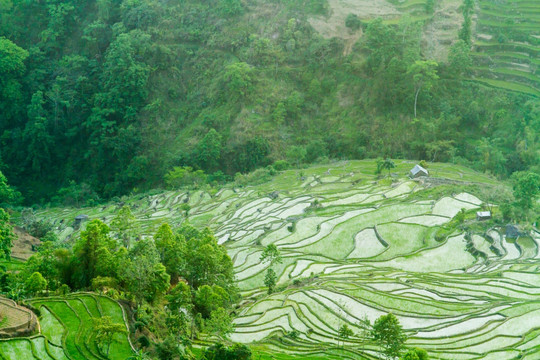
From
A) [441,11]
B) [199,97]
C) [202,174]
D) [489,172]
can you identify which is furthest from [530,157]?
[199,97]

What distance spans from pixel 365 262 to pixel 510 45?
99.8 ft

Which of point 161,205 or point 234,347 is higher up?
point 234,347

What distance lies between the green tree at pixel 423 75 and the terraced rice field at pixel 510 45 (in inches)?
168

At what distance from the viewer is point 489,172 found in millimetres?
42906

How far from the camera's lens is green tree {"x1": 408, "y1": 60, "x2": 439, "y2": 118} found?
46.6 meters

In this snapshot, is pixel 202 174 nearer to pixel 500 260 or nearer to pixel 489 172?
pixel 489 172

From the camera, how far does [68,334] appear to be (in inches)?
688

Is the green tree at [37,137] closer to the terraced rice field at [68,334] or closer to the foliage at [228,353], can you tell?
the terraced rice field at [68,334]

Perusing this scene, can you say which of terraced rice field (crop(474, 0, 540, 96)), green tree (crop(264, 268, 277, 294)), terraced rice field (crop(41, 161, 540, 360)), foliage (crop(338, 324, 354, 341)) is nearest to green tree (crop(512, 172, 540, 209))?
terraced rice field (crop(41, 161, 540, 360))

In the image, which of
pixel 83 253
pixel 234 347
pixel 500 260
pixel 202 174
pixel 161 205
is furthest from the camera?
pixel 202 174

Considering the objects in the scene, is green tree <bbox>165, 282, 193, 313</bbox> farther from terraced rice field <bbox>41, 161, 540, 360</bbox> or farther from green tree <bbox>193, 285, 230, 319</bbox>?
terraced rice field <bbox>41, 161, 540, 360</bbox>

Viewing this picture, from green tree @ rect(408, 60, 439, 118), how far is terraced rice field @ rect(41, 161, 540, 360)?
24.3 ft

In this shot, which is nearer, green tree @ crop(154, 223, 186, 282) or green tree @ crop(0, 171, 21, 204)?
green tree @ crop(154, 223, 186, 282)

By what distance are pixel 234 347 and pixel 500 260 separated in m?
15.7
